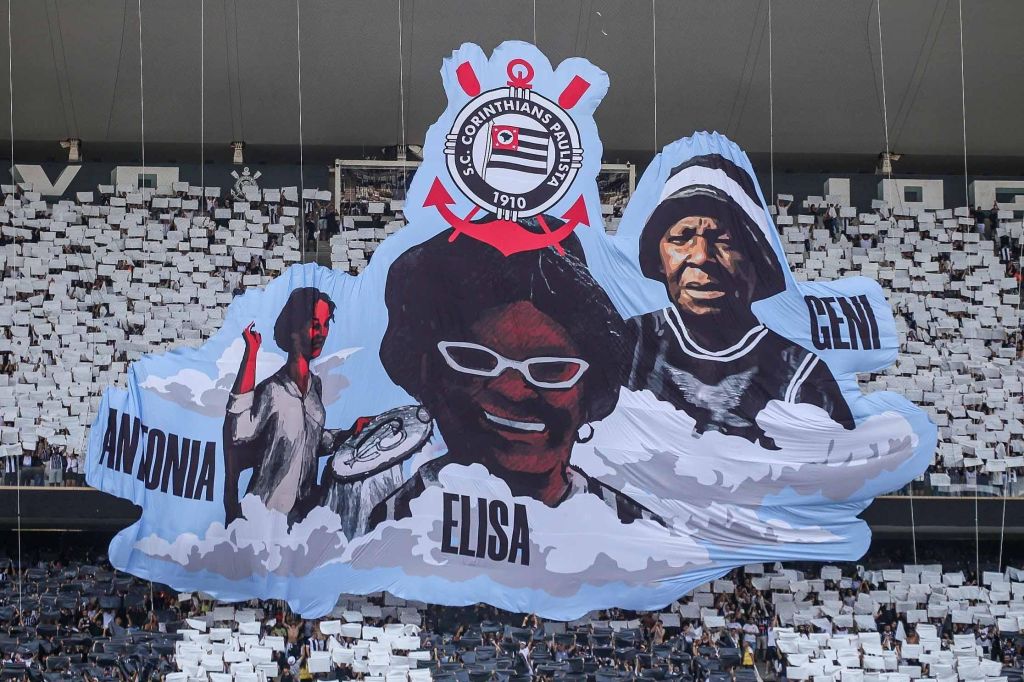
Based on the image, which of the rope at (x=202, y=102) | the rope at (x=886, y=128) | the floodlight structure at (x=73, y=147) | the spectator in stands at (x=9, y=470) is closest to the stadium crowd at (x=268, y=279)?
the spectator in stands at (x=9, y=470)

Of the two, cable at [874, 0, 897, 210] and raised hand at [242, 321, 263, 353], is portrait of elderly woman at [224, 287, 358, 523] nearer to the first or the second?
raised hand at [242, 321, 263, 353]

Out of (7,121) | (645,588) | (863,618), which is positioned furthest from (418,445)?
(7,121)

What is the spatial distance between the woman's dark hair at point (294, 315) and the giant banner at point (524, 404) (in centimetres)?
3

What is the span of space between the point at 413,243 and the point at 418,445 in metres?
2.23

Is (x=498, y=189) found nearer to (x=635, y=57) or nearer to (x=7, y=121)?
(x=635, y=57)

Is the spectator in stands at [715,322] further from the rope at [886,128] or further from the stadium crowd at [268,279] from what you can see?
the stadium crowd at [268,279]

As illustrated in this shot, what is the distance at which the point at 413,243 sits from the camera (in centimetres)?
1723

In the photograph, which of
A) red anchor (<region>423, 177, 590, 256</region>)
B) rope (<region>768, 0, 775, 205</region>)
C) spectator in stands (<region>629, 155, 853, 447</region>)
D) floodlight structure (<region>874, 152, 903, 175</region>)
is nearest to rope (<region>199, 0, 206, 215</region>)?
rope (<region>768, 0, 775, 205</region>)

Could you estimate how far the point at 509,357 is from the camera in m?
17.2

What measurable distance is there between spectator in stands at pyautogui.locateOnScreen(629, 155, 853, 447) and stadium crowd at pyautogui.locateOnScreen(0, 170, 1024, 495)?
20.2ft

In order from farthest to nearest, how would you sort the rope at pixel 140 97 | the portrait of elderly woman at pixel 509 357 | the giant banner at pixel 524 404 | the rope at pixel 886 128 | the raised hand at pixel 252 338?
the rope at pixel 140 97, the rope at pixel 886 128, the portrait of elderly woman at pixel 509 357, the raised hand at pixel 252 338, the giant banner at pixel 524 404

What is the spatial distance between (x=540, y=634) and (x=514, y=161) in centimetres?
689

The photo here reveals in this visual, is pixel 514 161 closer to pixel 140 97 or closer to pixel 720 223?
pixel 720 223

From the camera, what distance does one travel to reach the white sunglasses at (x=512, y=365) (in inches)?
675
